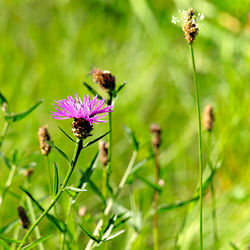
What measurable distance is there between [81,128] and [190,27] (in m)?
0.12

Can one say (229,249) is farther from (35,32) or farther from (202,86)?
(35,32)

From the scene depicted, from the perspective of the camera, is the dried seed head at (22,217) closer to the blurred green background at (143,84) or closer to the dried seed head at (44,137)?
the dried seed head at (44,137)

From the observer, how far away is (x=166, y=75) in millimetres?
1298

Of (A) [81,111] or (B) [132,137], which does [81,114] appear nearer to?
(A) [81,111]

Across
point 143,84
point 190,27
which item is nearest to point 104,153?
point 190,27

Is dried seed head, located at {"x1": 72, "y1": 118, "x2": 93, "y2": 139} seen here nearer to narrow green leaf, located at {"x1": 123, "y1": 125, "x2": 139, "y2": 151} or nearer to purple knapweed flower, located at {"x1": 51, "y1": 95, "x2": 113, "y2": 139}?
purple knapweed flower, located at {"x1": 51, "y1": 95, "x2": 113, "y2": 139}

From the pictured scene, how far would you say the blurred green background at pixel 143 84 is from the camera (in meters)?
0.77

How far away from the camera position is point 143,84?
3.52 feet

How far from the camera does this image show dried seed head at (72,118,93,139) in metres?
0.30

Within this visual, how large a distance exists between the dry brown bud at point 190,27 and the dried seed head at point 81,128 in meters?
0.11

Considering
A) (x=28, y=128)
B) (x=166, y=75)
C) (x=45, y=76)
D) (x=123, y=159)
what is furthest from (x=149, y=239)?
(x=166, y=75)

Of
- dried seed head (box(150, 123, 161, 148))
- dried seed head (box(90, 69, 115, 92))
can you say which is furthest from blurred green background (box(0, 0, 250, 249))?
dried seed head (box(90, 69, 115, 92))

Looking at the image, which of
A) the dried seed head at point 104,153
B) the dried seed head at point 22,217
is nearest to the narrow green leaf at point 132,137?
the dried seed head at point 104,153

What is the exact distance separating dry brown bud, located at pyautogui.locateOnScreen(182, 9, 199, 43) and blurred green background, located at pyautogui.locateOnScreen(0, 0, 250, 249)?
0.35m
